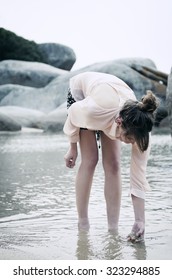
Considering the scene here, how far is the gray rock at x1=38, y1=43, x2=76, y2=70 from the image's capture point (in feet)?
99.9

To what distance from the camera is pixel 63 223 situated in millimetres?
3154

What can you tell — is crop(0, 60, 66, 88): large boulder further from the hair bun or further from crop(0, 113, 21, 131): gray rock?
the hair bun

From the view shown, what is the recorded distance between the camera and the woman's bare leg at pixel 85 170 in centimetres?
293

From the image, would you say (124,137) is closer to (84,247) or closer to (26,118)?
(84,247)

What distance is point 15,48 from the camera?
96.5 feet

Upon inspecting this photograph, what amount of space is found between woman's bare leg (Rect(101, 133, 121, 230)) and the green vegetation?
26.6m

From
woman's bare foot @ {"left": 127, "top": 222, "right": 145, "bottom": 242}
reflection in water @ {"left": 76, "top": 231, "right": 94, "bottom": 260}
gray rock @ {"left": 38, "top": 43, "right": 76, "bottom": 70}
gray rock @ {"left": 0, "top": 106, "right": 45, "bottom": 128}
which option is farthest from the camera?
gray rock @ {"left": 38, "top": 43, "right": 76, "bottom": 70}

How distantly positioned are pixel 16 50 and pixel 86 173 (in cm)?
2713

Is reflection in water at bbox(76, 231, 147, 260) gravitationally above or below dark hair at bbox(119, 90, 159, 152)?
below

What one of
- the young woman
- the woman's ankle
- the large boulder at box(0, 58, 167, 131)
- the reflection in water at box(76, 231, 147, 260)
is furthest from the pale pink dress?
the large boulder at box(0, 58, 167, 131)

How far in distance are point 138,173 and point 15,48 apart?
27240 mm

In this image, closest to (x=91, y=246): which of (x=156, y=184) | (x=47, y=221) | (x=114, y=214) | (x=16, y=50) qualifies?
(x=114, y=214)

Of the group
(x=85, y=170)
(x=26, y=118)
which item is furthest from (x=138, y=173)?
(x=26, y=118)

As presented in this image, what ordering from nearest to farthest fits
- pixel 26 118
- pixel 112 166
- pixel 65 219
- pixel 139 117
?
pixel 139 117 → pixel 112 166 → pixel 65 219 → pixel 26 118
